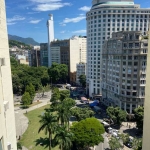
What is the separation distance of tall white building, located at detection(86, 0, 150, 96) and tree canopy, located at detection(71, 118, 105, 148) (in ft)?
138

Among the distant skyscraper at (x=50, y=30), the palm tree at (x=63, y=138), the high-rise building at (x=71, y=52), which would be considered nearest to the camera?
the palm tree at (x=63, y=138)

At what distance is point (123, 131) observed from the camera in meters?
45.9

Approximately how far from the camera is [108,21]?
7081 centimetres

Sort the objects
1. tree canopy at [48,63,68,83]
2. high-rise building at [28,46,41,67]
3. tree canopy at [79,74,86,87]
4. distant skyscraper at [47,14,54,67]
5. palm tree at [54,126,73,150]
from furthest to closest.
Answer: high-rise building at [28,46,41,67] < distant skyscraper at [47,14,54,67] < tree canopy at [48,63,68,83] < tree canopy at [79,74,86,87] < palm tree at [54,126,73,150]

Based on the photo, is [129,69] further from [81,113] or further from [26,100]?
[26,100]

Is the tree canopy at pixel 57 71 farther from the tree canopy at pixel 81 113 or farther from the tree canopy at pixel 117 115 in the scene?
the tree canopy at pixel 117 115

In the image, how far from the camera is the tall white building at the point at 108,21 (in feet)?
230

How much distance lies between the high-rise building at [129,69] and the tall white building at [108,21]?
14362 millimetres

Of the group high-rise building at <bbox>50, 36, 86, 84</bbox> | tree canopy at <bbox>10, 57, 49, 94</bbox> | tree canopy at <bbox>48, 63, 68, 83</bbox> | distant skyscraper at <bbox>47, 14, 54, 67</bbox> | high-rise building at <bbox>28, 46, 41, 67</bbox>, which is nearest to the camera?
tree canopy at <bbox>10, 57, 49, 94</bbox>

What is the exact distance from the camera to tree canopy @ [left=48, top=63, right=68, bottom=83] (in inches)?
3931

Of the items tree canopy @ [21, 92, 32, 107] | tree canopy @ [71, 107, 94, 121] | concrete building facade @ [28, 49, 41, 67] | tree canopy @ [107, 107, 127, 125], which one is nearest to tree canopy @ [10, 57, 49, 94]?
tree canopy @ [21, 92, 32, 107]

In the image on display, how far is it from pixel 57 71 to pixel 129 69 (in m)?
54.4

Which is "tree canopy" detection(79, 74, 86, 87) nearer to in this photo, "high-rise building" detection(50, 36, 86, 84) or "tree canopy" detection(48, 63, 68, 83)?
"high-rise building" detection(50, 36, 86, 84)

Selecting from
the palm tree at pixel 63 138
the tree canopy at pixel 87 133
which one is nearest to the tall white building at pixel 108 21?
the tree canopy at pixel 87 133
